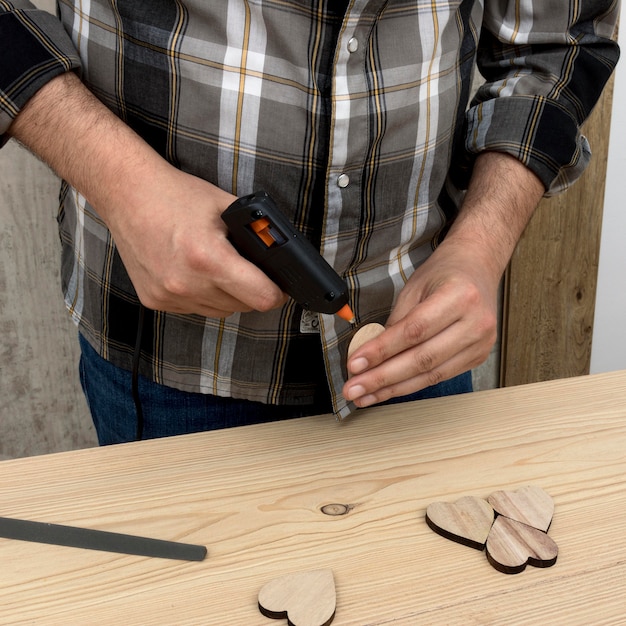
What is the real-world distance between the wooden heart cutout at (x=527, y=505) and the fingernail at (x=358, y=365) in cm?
18

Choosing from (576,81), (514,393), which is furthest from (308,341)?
(576,81)

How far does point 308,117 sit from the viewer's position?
78 centimetres

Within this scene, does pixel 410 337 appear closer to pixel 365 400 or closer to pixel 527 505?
pixel 365 400

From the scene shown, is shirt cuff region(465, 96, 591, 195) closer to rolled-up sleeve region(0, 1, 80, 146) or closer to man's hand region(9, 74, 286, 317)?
man's hand region(9, 74, 286, 317)

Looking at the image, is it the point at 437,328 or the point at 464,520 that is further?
the point at 437,328

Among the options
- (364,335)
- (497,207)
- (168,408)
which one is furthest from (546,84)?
(168,408)

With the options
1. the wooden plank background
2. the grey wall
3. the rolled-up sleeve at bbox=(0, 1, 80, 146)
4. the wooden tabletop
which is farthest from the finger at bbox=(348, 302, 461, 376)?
the wooden plank background

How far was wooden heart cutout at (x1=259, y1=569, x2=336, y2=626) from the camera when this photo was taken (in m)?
0.52

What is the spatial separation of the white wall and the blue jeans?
4.66 feet

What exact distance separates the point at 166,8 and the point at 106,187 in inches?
8.9

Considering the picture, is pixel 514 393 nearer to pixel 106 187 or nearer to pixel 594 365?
pixel 106 187

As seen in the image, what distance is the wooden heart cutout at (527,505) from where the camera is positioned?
0.62m

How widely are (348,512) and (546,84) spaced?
67 cm

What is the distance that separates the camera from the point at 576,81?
0.98 m
